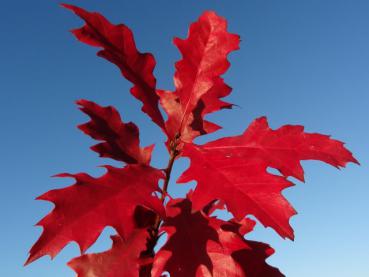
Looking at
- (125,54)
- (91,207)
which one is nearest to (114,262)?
(91,207)

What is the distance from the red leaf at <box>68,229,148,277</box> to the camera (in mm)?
1262

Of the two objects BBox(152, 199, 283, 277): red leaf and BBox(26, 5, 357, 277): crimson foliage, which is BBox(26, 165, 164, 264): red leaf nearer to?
BBox(26, 5, 357, 277): crimson foliage

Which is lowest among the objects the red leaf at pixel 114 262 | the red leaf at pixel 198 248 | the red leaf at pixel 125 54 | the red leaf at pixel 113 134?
the red leaf at pixel 114 262

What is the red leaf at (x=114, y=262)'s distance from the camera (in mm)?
1262

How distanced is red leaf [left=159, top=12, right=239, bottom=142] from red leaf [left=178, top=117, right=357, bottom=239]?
125mm

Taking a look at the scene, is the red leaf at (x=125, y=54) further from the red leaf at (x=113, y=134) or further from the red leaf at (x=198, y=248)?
the red leaf at (x=198, y=248)

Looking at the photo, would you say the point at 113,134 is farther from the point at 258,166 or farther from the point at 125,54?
the point at 258,166

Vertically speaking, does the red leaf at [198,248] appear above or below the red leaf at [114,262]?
above

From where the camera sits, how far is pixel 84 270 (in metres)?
1.28

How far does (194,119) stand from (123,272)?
1.86ft

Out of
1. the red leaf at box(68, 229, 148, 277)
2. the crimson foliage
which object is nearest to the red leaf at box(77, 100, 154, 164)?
the crimson foliage

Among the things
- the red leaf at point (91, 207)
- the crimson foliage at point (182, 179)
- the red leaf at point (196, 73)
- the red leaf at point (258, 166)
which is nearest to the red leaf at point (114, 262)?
the crimson foliage at point (182, 179)

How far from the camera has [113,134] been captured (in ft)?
→ 4.81

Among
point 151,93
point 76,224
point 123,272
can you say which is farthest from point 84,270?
point 151,93
